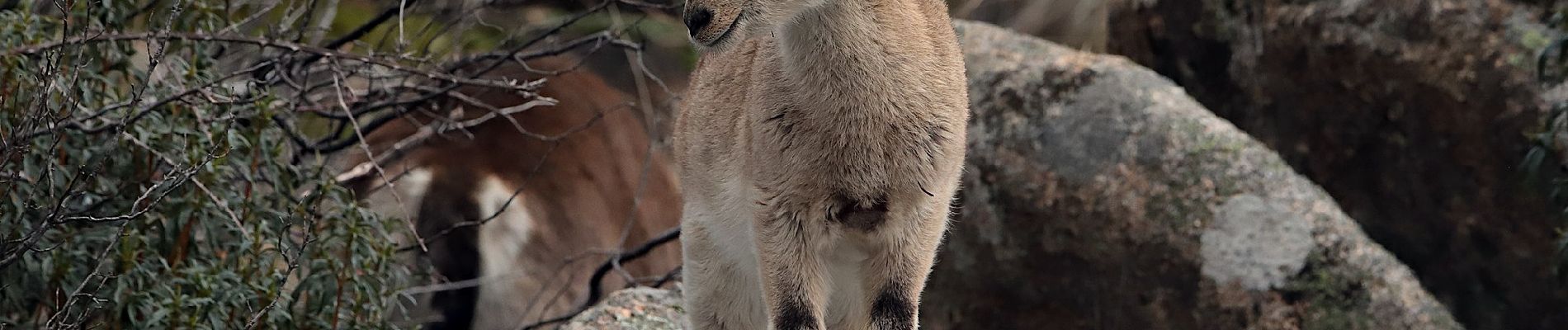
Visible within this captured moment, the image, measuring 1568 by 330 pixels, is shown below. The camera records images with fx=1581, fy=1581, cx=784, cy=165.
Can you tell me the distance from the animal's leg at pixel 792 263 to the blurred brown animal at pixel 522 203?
2.16 meters

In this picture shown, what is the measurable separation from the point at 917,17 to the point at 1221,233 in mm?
2265

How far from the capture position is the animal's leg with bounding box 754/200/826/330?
375 centimetres

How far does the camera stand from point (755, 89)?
156 inches

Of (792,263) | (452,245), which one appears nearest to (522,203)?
(452,245)

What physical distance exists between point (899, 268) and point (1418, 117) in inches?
137

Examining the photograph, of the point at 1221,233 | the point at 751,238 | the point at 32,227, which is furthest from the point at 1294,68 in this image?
the point at 32,227

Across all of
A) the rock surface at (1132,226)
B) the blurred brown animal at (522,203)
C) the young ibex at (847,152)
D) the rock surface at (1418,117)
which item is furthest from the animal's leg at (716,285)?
the rock surface at (1418,117)

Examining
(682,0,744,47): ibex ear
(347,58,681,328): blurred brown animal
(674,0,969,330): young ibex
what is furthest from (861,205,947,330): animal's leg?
(347,58,681,328): blurred brown animal

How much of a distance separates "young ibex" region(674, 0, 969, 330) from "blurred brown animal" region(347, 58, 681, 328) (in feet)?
6.96

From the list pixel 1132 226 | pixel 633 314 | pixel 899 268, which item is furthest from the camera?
pixel 1132 226

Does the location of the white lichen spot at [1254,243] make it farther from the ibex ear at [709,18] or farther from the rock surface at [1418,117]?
the ibex ear at [709,18]

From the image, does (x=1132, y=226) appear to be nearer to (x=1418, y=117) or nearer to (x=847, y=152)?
(x=1418, y=117)

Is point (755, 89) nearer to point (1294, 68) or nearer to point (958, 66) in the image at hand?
point (958, 66)

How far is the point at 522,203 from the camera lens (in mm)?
6625
